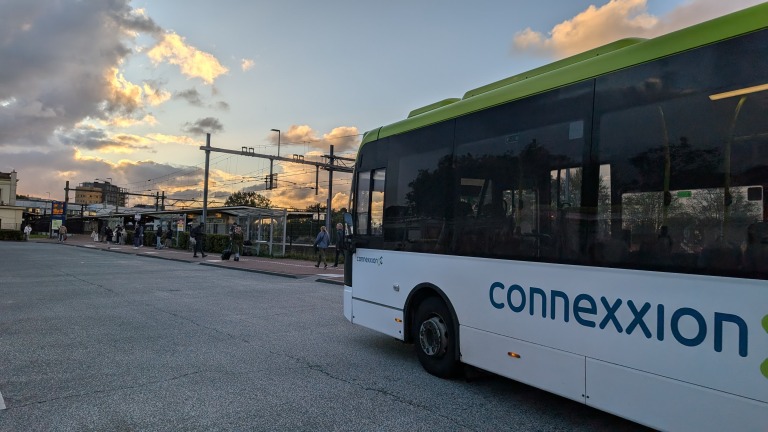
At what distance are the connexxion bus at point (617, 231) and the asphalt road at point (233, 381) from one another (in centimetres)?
50

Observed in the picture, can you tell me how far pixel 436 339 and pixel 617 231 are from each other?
247 cm

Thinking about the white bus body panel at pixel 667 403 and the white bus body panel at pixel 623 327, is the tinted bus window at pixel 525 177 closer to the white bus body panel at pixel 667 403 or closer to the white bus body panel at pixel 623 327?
the white bus body panel at pixel 623 327

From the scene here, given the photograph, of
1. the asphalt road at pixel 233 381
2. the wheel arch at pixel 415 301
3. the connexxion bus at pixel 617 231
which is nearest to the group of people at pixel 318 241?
the asphalt road at pixel 233 381

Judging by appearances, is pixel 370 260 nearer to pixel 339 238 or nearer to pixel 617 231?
pixel 617 231

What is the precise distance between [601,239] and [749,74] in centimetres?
141

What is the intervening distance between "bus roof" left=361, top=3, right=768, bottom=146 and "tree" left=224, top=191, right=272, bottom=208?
10007cm

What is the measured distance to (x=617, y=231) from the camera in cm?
360

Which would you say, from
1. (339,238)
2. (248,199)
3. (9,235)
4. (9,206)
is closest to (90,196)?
(248,199)

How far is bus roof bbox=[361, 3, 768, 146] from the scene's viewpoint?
3121mm

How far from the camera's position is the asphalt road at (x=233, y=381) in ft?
13.5

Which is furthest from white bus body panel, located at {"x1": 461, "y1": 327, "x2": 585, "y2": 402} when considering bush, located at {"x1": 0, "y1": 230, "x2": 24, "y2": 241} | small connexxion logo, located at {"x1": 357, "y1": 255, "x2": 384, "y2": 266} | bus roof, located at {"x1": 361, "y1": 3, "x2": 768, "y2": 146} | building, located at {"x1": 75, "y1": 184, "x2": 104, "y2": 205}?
building, located at {"x1": 75, "y1": 184, "x2": 104, "y2": 205}

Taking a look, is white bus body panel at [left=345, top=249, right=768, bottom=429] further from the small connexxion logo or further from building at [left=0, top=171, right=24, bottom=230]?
building at [left=0, top=171, right=24, bottom=230]

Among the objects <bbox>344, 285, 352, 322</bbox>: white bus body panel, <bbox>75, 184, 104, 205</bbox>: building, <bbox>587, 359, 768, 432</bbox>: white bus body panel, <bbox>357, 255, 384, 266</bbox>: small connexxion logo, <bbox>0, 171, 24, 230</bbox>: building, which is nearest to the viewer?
<bbox>587, 359, 768, 432</bbox>: white bus body panel

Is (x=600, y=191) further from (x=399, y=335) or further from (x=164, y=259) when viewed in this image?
(x=164, y=259)
